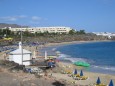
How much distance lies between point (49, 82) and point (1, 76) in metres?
3.89

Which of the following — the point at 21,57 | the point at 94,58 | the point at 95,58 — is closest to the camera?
the point at 21,57

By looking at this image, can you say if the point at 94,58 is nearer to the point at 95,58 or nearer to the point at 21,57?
the point at 95,58

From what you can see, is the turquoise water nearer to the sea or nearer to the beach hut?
the sea

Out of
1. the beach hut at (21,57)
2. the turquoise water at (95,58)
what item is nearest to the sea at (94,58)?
the turquoise water at (95,58)

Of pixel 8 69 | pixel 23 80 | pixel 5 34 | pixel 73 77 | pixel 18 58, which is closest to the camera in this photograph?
pixel 23 80

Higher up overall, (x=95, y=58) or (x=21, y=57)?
(x=21, y=57)

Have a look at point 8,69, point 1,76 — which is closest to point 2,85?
point 1,76

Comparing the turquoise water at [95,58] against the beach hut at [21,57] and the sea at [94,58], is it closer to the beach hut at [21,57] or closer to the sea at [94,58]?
the sea at [94,58]

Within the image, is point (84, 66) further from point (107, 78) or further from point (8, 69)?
point (8, 69)

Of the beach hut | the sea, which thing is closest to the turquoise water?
the sea

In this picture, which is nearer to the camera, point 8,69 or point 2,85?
point 2,85

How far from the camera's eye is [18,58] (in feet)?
100

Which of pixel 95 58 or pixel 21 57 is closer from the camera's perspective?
pixel 21 57

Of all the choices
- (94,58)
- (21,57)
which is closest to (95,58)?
(94,58)
